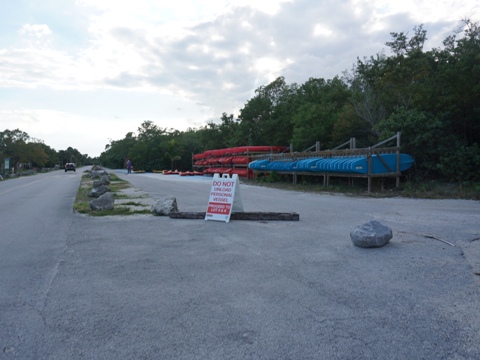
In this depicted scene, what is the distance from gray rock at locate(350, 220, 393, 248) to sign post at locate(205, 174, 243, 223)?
378 cm

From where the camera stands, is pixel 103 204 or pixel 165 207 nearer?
pixel 165 207

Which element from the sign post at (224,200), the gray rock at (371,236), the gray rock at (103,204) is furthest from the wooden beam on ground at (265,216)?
the gray rock at (103,204)

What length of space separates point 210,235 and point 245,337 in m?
4.81

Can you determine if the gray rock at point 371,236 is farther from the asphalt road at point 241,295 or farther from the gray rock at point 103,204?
the gray rock at point 103,204

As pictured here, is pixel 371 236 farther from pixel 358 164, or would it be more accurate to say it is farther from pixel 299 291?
pixel 358 164

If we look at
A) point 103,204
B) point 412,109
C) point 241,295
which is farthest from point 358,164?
point 241,295

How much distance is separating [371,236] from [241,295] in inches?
117

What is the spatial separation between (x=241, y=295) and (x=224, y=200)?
18.4 feet

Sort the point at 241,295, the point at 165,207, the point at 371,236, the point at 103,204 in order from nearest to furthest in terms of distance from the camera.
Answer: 1. the point at 241,295
2. the point at 371,236
3. the point at 165,207
4. the point at 103,204

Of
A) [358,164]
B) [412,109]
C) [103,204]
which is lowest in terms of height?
[103,204]

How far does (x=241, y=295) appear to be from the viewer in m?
4.76

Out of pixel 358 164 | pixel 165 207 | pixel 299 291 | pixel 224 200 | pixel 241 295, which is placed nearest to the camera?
pixel 241 295

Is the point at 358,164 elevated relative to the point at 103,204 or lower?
elevated

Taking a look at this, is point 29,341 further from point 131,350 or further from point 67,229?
point 67,229
